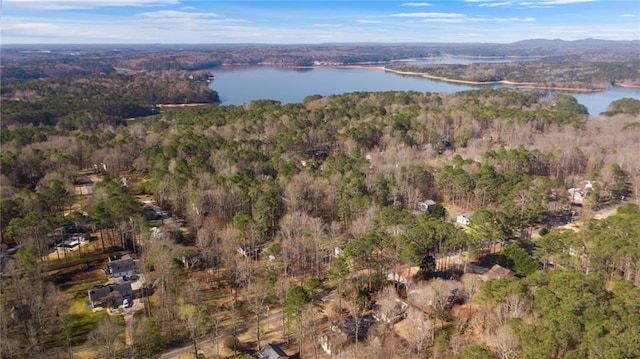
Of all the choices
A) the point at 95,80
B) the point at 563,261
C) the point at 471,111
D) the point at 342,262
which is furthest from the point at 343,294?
the point at 95,80

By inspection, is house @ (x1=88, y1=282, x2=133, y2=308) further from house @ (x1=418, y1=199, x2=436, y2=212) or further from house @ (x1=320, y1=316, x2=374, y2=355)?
house @ (x1=418, y1=199, x2=436, y2=212)

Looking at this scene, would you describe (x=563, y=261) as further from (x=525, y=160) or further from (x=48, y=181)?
(x=48, y=181)

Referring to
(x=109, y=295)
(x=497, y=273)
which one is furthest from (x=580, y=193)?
(x=109, y=295)

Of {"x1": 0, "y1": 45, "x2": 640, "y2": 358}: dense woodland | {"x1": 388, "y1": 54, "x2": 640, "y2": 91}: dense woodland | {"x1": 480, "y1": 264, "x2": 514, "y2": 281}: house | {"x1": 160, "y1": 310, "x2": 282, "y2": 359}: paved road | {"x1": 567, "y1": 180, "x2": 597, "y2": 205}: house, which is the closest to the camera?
{"x1": 0, "y1": 45, "x2": 640, "y2": 358}: dense woodland

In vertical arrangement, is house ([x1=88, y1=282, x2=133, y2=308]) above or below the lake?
below

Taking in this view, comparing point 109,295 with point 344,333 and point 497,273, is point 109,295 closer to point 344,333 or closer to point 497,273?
point 344,333

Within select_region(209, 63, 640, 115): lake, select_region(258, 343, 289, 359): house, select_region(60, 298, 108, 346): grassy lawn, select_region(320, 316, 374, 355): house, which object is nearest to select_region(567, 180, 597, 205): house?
select_region(320, 316, 374, 355): house

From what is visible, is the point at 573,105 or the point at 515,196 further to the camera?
the point at 573,105
